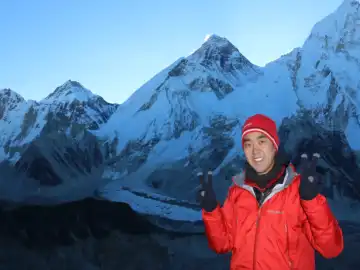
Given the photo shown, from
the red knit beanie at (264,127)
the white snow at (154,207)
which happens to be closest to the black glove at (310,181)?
the red knit beanie at (264,127)

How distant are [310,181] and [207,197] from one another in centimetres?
80

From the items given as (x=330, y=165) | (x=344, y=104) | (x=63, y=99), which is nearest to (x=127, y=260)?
(x=330, y=165)

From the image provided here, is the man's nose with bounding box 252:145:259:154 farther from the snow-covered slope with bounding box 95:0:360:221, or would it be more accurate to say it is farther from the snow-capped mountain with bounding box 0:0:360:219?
the snow-covered slope with bounding box 95:0:360:221

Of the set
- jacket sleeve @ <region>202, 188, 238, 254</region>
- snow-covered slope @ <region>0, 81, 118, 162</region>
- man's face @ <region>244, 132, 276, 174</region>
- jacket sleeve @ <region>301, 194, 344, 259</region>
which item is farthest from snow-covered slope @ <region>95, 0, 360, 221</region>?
jacket sleeve @ <region>301, 194, 344, 259</region>

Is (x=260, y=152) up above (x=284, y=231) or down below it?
above

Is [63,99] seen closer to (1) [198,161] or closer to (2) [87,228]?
(1) [198,161]

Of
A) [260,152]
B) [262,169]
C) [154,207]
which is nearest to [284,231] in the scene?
[262,169]

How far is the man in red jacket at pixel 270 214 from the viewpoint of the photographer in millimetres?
2592

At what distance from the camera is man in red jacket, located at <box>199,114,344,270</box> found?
2.59 metres

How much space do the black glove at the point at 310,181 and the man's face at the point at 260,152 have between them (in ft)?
1.34

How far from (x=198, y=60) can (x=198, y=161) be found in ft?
72.2

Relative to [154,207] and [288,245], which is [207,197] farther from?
[154,207]

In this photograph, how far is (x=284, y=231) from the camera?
2.78 metres

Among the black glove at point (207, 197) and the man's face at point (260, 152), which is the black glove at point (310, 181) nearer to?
the man's face at point (260, 152)
